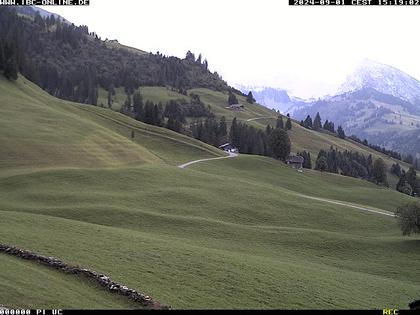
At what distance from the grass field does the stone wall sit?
840 mm

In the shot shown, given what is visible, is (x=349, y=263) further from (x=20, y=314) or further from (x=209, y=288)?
(x=20, y=314)

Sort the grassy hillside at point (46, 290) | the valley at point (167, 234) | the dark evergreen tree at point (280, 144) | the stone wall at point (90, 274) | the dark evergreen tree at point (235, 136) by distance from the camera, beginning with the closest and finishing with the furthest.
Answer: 1. the grassy hillside at point (46, 290)
2. the stone wall at point (90, 274)
3. the valley at point (167, 234)
4. the dark evergreen tree at point (280, 144)
5. the dark evergreen tree at point (235, 136)

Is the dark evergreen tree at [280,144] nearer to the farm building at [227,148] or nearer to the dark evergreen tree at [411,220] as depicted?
the farm building at [227,148]

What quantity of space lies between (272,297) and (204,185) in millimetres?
52384

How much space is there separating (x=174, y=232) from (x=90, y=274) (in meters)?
23.6

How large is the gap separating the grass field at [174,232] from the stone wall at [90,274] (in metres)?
0.84

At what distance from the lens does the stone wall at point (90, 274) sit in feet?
83.1

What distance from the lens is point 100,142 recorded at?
321 feet

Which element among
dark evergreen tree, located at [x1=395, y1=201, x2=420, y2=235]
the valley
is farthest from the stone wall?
dark evergreen tree, located at [x1=395, y1=201, x2=420, y2=235]

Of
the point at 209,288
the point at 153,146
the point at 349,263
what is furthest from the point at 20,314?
the point at 153,146

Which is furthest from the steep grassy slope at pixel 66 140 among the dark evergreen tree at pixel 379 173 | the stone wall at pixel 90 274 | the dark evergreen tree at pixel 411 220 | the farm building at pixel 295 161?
the dark evergreen tree at pixel 379 173

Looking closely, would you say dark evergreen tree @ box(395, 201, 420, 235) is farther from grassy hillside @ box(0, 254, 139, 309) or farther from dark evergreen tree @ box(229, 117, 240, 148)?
dark evergreen tree @ box(229, 117, 240, 148)

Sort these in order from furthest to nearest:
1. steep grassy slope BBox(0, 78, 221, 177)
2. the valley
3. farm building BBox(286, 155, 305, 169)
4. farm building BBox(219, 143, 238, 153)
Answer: farm building BBox(219, 143, 238, 153) < farm building BBox(286, 155, 305, 169) < steep grassy slope BBox(0, 78, 221, 177) < the valley

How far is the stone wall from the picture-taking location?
83.1 feet
